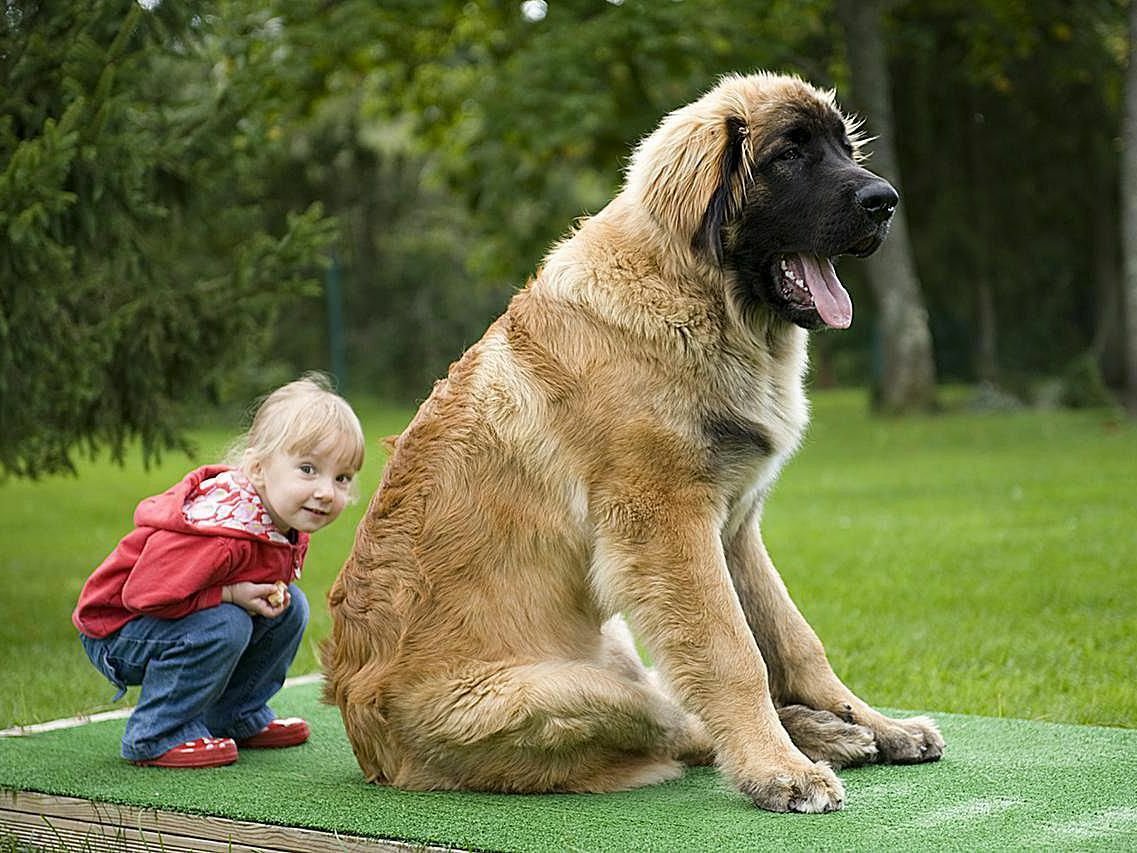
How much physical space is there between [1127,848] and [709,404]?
1.40 m

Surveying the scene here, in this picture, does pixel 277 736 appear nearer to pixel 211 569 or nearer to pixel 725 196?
pixel 211 569

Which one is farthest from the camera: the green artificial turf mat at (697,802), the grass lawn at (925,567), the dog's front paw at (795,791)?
the grass lawn at (925,567)

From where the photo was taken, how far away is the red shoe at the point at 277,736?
457cm

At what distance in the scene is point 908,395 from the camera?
18516mm

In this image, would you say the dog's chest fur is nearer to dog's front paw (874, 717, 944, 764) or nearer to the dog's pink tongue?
the dog's pink tongue

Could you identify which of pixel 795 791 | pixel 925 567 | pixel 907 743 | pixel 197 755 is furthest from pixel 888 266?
pixel 795 791

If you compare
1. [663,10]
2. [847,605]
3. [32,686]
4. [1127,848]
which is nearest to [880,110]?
[663,10]

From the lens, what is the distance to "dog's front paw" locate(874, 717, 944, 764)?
4.06m

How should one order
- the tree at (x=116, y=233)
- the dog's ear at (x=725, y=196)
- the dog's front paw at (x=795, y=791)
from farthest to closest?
the tree at (x=116, y=233) → the dog's ear at (x=725, y=196) → the dog's front paw at (x=795, y=791)

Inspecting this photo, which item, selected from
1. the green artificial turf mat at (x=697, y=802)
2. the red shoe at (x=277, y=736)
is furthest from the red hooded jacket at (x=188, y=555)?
the red shoe at (x=277, y=736)

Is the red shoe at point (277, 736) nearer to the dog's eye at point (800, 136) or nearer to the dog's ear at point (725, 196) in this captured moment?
the dog's ear at point (725, 196)

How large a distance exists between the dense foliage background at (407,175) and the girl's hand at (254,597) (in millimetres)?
2294

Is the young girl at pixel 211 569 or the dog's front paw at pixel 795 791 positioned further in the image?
the young girl at pixel 211 569

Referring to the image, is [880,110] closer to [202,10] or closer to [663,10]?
[663,10]
